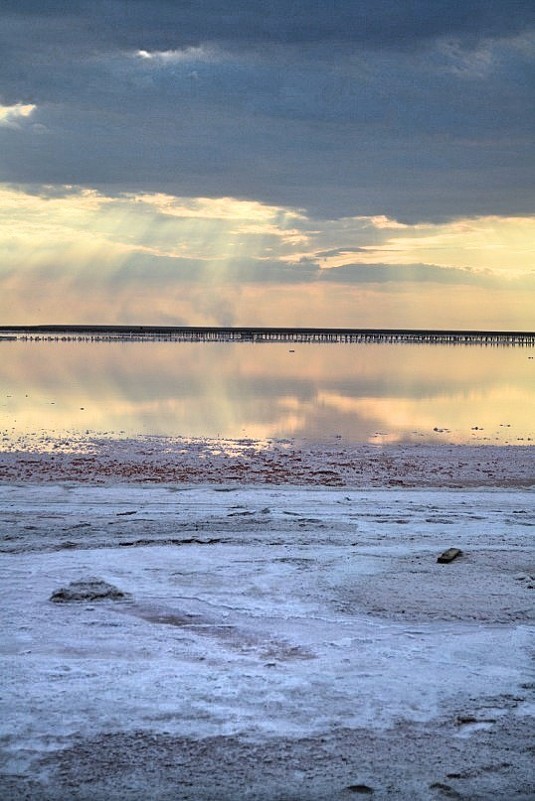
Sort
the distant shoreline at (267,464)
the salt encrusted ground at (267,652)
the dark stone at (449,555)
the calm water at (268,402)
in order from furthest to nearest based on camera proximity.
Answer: the calm water at (268,402) → the distant shoreline at (267,464) → the dark stone at (449,555) → the salt encrusted ground at (267,652)

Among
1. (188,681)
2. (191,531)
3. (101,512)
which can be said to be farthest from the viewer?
(101,512)

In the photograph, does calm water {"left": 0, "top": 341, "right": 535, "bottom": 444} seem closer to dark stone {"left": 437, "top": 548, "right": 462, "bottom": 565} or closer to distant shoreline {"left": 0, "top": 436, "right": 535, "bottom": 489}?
distant shoreline {"left": 0, "top": 436, "right": 535, "bottom": 489}

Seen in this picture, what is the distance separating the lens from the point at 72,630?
273 inches

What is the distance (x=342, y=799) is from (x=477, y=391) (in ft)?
130

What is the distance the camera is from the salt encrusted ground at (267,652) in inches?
196

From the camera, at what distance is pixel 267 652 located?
6.56 metres

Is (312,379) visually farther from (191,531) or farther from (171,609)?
(171,609)

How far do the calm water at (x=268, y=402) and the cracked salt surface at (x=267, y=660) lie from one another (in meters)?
14.0

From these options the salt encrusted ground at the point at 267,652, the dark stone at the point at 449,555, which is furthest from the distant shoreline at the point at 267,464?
the dark stone at the point at 449,555

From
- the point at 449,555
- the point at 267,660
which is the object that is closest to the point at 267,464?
the point at 449,555

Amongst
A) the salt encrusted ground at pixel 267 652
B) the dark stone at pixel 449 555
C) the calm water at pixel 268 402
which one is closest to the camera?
the salt encrusted ground at pixel 267 652

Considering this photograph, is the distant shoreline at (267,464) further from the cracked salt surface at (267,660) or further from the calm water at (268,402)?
the cracked salt surface at (267,660)

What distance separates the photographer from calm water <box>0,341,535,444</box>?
84.8 ft

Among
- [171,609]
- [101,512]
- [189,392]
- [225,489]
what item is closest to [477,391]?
[189,392]
